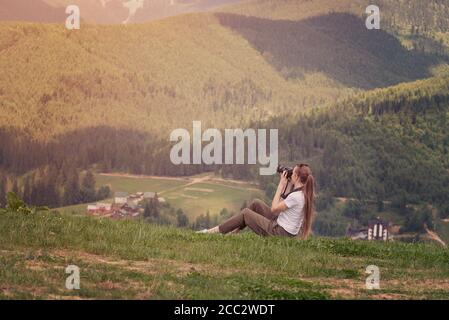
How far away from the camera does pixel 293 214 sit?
1839 cm

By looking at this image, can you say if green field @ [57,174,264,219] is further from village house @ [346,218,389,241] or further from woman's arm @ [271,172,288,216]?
woman's arm @ [271,172,288,216]

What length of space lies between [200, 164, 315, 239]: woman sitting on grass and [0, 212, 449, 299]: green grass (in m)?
0.43

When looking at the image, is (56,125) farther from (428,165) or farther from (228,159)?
(428,165)

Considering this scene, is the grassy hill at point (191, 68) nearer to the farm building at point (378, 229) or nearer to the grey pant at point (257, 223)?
the farm building at point (378, 229)

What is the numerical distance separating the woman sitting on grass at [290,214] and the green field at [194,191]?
108 metres

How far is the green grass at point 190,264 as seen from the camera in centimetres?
1236

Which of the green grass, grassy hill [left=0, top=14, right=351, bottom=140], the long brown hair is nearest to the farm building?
grassy hill [left=0, top=14, right=351, bottom=140]

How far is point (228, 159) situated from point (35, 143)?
101 feet

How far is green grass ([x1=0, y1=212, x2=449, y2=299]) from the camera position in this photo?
12.4 m

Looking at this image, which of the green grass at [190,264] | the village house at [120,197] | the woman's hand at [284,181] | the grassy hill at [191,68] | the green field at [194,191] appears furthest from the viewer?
the grassy hill at [191,68]

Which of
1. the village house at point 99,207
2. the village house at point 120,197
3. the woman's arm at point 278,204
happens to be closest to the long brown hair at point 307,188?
the woman's arm at point 278,204

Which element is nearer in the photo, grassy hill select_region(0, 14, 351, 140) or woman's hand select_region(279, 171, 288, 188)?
woman's hand select_region(279, 171, 288, 188)

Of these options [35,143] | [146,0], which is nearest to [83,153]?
[35,143]

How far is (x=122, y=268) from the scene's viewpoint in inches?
555
